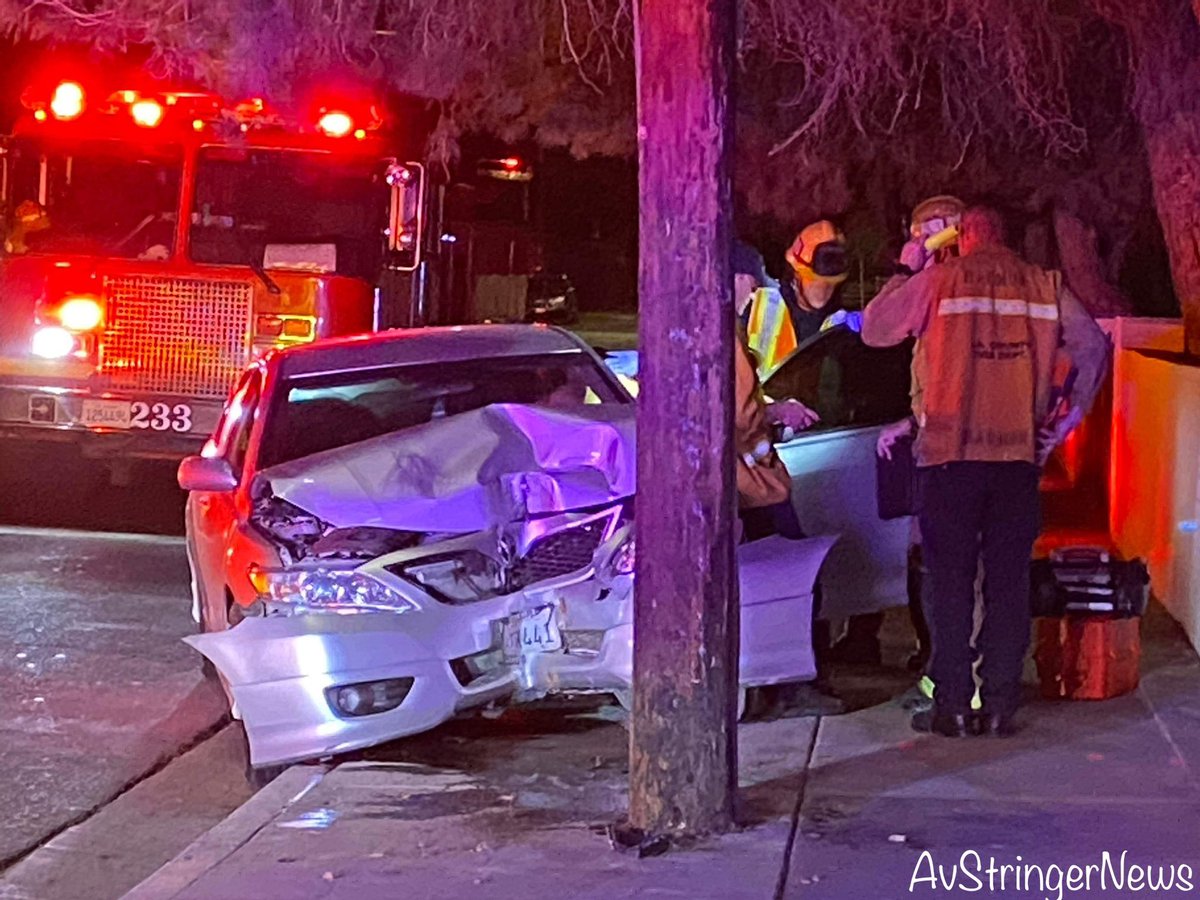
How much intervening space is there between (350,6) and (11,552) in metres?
3.95

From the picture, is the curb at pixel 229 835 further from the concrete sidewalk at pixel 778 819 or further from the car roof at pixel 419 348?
the car roof at pixel 419 348

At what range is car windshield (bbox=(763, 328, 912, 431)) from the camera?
816 cm

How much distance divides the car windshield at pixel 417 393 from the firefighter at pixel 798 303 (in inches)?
30.0

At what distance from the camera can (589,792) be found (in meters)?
6.44

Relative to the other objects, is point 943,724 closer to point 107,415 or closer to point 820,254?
point 820,254

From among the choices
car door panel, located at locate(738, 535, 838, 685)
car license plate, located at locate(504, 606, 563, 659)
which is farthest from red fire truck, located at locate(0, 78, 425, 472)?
car door panel, located at locate(738, 535, 838, 685)

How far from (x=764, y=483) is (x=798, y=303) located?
157cm

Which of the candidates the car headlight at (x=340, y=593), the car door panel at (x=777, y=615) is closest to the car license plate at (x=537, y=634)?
the car headlight at (x=340, y=593)

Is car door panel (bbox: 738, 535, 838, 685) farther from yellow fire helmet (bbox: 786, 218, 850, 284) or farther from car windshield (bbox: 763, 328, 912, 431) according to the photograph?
yellow fire helmet (bbox: 786, 218, 850, 284)

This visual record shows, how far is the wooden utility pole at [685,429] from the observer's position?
5.62 metres

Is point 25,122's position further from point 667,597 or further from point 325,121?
point 667,597

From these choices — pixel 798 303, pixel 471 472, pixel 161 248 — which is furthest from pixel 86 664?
pixel 161 248

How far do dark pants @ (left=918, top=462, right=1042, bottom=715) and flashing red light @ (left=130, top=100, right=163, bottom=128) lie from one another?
6777 millimetres
